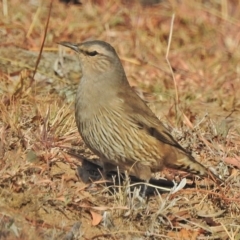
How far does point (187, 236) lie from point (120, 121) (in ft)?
3.00

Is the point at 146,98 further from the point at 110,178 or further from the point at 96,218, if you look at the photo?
the point at 96,218

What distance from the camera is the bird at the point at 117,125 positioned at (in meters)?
6.09

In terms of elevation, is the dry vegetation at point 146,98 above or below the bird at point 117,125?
below

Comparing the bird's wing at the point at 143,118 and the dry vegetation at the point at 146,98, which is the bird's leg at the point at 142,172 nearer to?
the dry vegetation at the point at 146,98

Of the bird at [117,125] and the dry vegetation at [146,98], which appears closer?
the dry vegetation at [146,98]

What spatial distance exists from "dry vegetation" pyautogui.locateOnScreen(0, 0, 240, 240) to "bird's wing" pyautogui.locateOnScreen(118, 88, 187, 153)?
0.36 metres

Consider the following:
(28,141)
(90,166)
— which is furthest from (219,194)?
(28,141)

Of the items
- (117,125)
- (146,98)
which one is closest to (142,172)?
(117,125)

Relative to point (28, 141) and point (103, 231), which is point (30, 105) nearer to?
point (28, 141)

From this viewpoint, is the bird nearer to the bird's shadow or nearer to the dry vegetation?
the bird's shadow

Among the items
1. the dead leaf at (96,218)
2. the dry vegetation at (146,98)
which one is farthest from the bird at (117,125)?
the dead leaf at (96,218)

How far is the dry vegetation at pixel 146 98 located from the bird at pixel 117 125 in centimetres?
23

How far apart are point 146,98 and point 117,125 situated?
233cm

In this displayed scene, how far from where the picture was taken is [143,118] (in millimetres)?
6422
